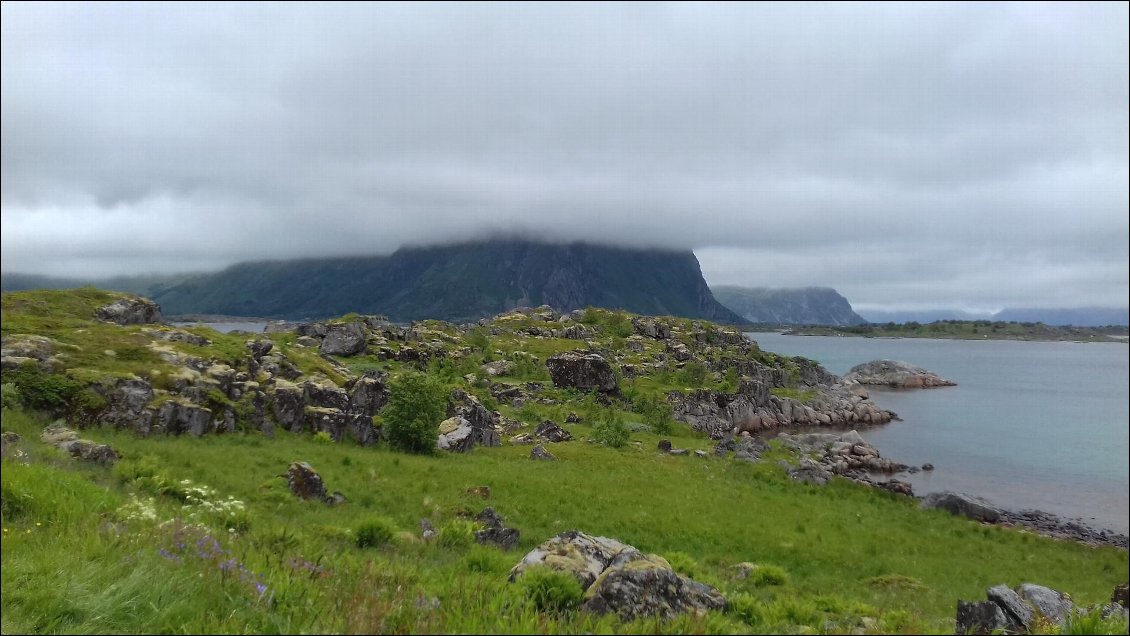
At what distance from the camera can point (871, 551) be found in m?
27.5

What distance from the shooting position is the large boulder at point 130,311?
1436 inches

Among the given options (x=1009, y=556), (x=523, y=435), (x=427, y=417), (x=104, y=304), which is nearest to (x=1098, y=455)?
(x=1009, y=556)

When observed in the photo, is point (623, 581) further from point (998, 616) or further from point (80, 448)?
point (80, 448)

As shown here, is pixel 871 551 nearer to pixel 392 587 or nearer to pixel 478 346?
pixel 392 587

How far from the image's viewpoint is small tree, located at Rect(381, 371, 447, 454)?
36.9 metres

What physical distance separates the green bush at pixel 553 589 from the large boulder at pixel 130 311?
39.5 meters

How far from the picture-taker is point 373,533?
15312 millimetres

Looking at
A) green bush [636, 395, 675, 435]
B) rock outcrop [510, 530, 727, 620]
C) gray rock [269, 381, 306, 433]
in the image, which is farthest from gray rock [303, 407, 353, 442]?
green bush [636, 395, 675, 435]

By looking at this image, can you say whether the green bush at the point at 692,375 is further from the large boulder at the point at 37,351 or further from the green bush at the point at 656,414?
the large boulder at the point at 37,351

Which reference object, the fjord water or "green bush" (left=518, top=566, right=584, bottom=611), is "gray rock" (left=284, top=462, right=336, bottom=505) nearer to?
"green bush" (left=518, top=566, right=584, bottom=611)

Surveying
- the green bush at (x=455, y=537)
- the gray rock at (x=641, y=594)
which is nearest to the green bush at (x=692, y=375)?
the green bush at (x=455, y=537)

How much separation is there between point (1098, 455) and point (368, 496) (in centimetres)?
8529

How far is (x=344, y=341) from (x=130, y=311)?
39.6 m

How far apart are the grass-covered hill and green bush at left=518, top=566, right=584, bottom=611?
0.14ft
